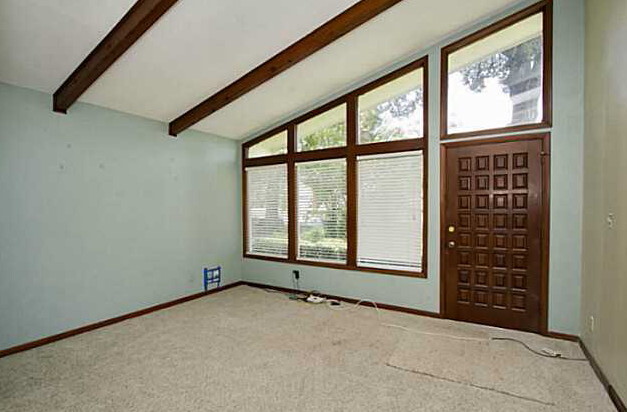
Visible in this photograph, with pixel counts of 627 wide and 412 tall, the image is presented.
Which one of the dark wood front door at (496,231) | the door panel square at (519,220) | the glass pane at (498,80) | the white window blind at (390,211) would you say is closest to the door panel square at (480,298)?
the dark wood front door at (496,231)

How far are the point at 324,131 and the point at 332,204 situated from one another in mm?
1033

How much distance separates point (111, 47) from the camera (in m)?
2.56

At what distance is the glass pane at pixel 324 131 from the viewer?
449 cm

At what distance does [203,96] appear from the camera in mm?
3875

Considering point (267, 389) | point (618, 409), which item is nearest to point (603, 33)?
point (618, 409)

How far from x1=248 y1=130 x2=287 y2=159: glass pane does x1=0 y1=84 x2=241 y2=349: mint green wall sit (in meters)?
0.70

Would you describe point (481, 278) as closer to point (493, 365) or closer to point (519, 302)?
point (519, 302)

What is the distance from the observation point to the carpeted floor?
2217 millimetres

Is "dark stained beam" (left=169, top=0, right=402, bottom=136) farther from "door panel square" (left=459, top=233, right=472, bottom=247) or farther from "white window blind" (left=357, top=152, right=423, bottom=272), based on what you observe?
"door panel square" (left=459, top=233, right=472, bottom=247)

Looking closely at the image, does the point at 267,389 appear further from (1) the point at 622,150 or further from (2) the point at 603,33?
(2) the point at 603,33

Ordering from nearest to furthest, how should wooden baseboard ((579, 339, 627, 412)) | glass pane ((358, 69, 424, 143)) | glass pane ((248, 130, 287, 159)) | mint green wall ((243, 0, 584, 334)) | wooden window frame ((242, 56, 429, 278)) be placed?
wooden baseboard ((579, 339, 627, 412)), mint green wall ((243, 0, 584, 334)), wooden window frame ((242, 56, 429, 278)), glass pane ((358, 69, 424, 143)), glass pane ((248, 130, 287, 159))

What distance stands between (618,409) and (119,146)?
489cm

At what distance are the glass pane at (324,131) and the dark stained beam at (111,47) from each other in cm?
259

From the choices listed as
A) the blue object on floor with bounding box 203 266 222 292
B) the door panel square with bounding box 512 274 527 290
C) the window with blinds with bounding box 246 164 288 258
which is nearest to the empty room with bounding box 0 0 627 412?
the door panel square with bounding box 512 274 527 290
